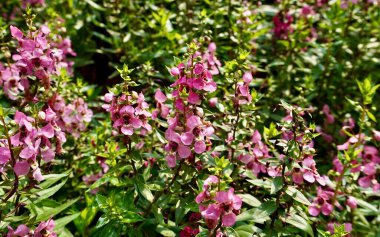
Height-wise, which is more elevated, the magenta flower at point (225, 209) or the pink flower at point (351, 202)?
the magenta flower at point (225, 209)

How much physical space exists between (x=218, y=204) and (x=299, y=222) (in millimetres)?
591

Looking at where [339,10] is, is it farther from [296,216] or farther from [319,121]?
[296,216]

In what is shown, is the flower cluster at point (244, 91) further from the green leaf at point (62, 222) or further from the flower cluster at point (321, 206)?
the green leaf at point (62, 222)

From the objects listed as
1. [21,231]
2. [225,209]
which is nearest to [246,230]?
[225,209]

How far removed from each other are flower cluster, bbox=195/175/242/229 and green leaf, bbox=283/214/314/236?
1.54ft

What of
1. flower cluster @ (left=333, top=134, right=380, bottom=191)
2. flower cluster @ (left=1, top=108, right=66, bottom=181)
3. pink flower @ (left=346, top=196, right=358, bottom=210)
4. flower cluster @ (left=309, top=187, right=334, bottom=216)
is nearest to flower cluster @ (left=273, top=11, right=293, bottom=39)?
flower cluster @ (left=333, top=134, right=380, bottom=191)

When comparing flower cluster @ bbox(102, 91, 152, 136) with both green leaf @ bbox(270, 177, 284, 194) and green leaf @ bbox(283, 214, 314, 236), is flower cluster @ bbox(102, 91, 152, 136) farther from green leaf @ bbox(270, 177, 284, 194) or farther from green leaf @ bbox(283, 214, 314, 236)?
green leaf @ bbox(283, 214, 314, 236)

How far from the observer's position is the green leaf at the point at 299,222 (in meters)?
2.61

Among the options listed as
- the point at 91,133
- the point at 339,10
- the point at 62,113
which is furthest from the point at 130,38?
the point at 339,10

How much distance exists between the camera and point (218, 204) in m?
2.25

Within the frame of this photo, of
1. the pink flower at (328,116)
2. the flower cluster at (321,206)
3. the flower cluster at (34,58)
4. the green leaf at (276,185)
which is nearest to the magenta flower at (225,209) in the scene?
the green leaf at (276,185)

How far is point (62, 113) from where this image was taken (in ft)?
10.3

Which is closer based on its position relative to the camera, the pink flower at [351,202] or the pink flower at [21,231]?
the pink flower at [21,231]

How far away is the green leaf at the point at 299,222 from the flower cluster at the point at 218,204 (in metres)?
0.47
